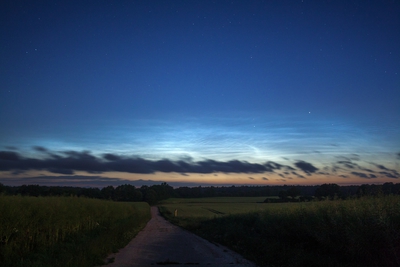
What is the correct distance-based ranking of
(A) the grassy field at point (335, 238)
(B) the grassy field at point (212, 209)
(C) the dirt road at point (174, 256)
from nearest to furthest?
(A) the grassy field at point (335, 238) < (C) the dirt road at point (174, 256) < (B) the grassy field at point (212, 209)

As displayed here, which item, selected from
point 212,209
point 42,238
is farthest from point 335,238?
point 212,209

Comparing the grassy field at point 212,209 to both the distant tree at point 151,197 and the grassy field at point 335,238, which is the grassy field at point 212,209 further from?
the distant tree at point 151,197

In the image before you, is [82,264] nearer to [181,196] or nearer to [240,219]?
[240,219]

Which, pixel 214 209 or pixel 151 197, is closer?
pixel 214 209

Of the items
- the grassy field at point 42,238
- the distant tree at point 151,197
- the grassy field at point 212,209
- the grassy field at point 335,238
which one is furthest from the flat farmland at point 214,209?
the distant tree at point 151,197

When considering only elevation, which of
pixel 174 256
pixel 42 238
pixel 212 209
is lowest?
pixel 212 209

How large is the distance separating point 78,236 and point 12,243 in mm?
6291

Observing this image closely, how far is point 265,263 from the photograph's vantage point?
1314cm

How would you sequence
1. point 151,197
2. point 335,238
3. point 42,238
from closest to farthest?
point 335,238, point 42,238, point 151,197

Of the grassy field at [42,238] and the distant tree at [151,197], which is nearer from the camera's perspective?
the grassy field at [42,238]

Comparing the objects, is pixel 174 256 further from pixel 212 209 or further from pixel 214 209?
pixel 212 209

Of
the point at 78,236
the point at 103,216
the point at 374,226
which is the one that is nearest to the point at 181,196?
the point at 103,216

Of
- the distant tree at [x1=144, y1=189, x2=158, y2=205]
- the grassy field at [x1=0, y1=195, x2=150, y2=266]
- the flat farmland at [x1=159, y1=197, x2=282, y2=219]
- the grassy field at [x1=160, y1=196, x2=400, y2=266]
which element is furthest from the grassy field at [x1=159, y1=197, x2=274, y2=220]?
the distant tree at [x1=144, y1=189, x2=158, y2=205]

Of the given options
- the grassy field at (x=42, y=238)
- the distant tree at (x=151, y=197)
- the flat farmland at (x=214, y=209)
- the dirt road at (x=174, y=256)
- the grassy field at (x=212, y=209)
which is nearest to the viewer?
the grassy field at (x=42, y=238)
